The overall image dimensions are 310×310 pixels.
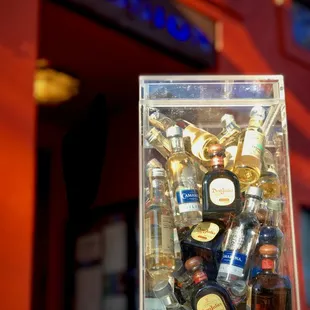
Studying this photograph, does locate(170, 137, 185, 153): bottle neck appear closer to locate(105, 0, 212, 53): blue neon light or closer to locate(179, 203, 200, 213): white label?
locate(179, 203, 200, 213): white label

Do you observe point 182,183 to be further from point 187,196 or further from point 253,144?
point 253,144

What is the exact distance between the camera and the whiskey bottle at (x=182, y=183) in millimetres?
1154

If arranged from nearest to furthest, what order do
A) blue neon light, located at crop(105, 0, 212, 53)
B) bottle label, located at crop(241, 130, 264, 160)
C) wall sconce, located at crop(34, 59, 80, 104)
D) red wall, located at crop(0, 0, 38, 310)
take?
bottle label, located at crop(241, 130, 264, 160) → red wall, located at crop(0, 0, 38, 310) → blue neon light, located at crop(105, 0, 212, 53) → wall sconce, located at crop(34, 59, 80, 104)

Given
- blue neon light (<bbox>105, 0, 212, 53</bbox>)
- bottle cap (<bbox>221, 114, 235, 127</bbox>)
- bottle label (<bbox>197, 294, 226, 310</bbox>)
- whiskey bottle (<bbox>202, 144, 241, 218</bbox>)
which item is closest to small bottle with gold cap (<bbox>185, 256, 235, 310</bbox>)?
bottle label (<bbox>197, 294, 226, 310</bbox>)

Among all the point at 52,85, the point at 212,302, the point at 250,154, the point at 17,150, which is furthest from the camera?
the point at 52,85

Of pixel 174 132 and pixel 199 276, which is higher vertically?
pixel 174 132

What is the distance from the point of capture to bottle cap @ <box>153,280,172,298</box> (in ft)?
3.75

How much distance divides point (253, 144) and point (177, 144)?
16cm

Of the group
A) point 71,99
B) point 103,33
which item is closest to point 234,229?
point 103,33

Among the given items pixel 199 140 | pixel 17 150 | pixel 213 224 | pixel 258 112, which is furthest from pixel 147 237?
pixel 17 150

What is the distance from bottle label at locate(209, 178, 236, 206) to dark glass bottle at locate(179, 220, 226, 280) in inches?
1.9

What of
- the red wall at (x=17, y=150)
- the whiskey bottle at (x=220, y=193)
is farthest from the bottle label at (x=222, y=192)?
the red wall at (x=17, y=150)

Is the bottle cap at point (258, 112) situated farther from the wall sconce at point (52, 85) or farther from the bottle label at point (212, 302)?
the wall sconce at point (52, 85)

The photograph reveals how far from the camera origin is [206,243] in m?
1.15
